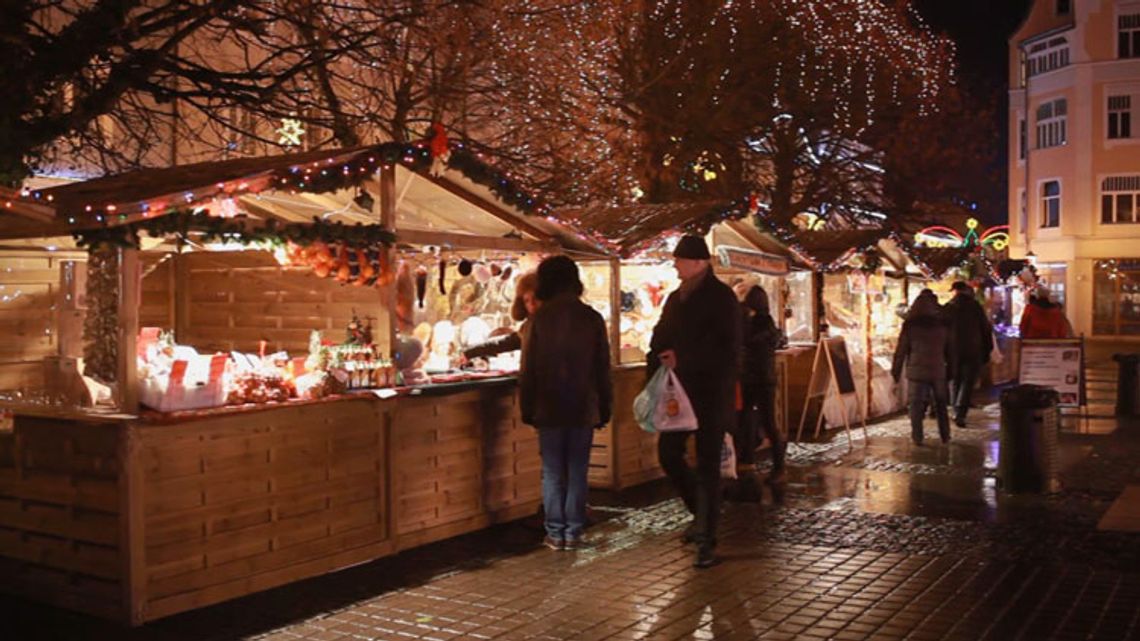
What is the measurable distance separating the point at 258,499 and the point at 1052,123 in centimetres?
4704

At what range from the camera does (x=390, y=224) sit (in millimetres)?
8547

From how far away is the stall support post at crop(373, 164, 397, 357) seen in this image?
8539mm

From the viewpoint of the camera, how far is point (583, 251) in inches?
428

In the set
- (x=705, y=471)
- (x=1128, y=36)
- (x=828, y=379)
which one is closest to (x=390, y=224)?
(x=705, y=471)

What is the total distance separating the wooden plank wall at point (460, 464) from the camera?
8.46 meters

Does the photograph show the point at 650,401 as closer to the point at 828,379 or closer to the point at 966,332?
the point at 828,379

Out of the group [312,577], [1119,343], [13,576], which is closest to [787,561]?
[312,577]

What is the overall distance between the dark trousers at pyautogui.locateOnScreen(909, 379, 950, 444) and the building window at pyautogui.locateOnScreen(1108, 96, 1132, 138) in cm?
3670

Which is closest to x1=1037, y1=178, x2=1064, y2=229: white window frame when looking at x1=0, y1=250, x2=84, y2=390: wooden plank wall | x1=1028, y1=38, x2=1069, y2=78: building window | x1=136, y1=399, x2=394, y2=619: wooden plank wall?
x1=1028, y1=38, x2=1069, y2=78: building window

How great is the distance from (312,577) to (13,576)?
1825mm

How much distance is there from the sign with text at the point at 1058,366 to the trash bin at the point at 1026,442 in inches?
237

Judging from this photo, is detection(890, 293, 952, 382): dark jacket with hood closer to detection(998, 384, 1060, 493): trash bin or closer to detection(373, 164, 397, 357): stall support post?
detection(998, 384, 1060, 493): trash bin

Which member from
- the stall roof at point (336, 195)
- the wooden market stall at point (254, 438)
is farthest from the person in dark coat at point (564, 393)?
the stall roof at point (336, 195)

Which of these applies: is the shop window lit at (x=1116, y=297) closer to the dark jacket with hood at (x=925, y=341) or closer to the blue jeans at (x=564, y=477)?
the dark jacket with hood at (x=925, y=341)
